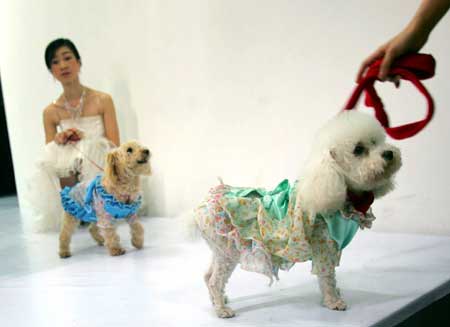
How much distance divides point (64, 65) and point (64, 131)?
14.3 inches

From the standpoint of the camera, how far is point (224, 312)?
126 centimetres

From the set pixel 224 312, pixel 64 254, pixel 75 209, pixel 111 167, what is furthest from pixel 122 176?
pixel 224 312

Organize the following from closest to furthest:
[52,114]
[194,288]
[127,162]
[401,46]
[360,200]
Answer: [401,46]
[360,200]
[194,288]
[127,162]
[52,114]

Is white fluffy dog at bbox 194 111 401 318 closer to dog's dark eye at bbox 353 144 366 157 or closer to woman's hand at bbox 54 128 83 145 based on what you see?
dog's dark eye at bbox 353 144 366 157

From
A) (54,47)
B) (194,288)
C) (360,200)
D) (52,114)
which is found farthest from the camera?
(52,114)

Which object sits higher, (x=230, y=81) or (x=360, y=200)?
(x=230, y=81)

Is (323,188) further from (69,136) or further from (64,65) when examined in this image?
(64,65)

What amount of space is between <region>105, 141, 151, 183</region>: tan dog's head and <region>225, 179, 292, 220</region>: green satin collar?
2.35 feet

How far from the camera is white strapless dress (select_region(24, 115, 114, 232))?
2477 millimetres

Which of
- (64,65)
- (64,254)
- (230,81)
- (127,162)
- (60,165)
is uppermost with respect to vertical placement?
(64,65)

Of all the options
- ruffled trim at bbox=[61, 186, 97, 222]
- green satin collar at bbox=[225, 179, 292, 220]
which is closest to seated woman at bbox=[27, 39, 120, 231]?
ruffled trim at bbox=[61, 186, 97, 222]

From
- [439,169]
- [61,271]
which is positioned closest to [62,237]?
[61,271]

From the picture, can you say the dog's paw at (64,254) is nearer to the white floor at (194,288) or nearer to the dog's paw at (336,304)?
the white floor at (194,288)

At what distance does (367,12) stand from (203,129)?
0.97 metres
